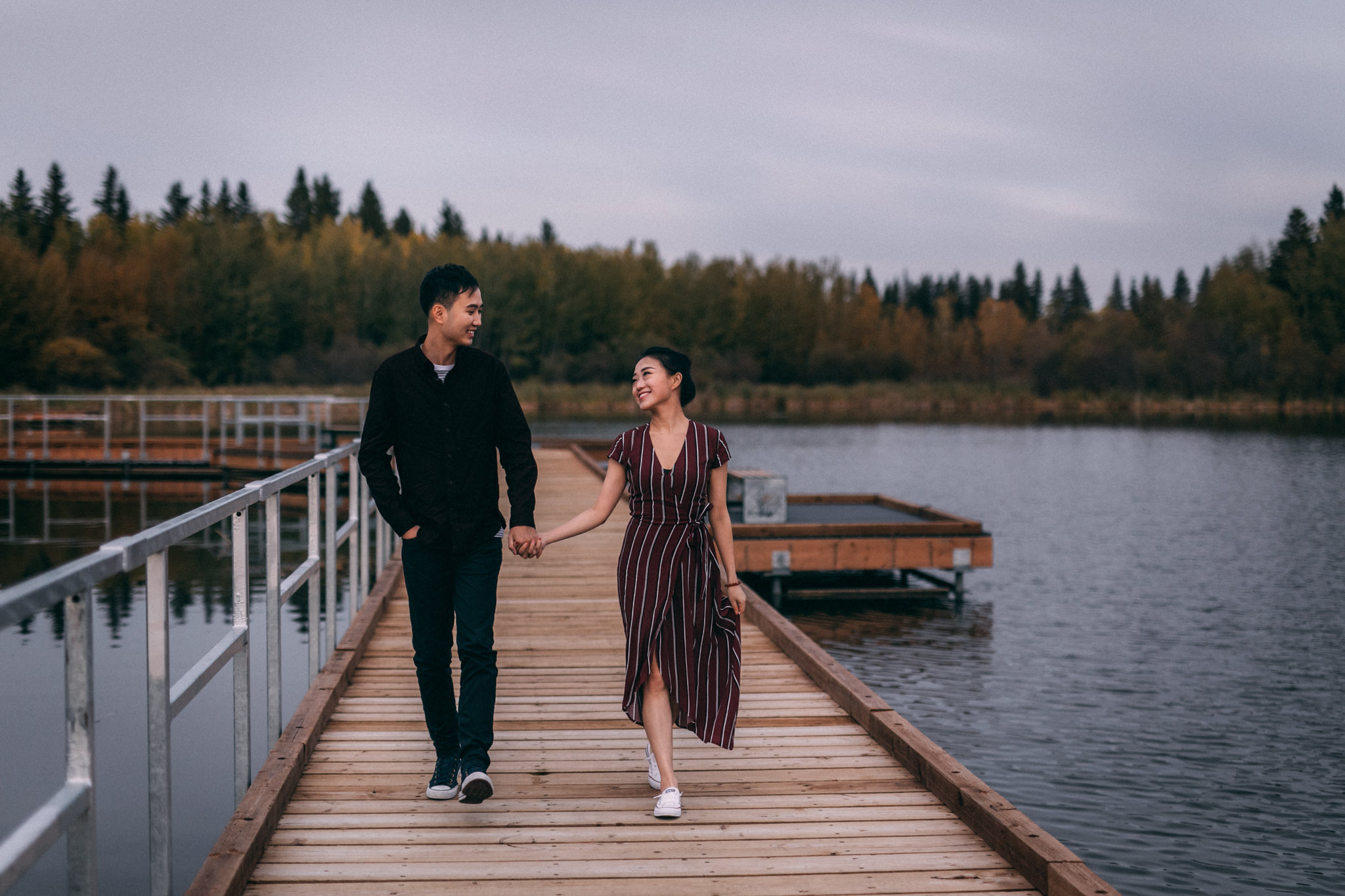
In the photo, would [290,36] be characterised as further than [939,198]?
No

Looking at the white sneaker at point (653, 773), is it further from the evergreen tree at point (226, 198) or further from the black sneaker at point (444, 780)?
the evergreen tree at point (226, 198)

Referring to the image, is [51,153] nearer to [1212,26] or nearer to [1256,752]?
[1212,26]

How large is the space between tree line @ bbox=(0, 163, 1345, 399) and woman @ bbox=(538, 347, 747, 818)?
52.2m

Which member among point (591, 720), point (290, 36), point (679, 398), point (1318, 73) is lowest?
point (591, 720)

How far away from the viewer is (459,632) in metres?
3.56

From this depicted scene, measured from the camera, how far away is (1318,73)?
89.5ft

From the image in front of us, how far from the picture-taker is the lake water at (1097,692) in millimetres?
5832

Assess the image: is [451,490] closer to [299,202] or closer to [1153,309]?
[1153,309]

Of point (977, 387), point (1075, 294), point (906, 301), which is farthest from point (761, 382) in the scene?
point (1075, 294)

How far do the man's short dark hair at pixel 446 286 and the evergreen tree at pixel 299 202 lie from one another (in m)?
106

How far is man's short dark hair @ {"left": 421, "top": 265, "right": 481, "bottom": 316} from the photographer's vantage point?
341 centimetres

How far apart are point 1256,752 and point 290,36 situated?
55.2 ft

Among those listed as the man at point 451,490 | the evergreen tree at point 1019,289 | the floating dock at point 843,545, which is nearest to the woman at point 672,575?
the man at point 451,490

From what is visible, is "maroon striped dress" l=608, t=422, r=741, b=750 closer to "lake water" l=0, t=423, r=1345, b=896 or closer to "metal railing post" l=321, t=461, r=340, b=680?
"metal railing post" l=321, t=461, r=340, b=680
